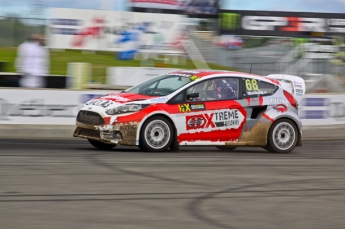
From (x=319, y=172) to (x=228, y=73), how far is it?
351 centimetres

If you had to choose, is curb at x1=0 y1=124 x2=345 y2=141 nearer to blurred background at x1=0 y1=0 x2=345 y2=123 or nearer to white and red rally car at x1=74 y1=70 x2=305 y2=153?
white and red rally car at x1=74 y1=70 x2=305 y2=153

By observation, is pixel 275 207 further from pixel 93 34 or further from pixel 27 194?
pixel 93 34

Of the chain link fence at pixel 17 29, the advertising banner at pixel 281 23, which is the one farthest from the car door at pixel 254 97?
the advertising banner at pixel 281 23

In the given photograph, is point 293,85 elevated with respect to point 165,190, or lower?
elevated

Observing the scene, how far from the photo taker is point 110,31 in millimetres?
34719

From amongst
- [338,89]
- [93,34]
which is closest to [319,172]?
[338,89]

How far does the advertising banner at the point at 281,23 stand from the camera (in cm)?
3447

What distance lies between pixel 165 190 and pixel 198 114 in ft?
15.5

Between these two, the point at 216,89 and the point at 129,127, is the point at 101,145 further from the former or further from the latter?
the point at 216,89

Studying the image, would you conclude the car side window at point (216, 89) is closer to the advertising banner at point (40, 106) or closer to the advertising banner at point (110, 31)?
the advertising banner at point (40, 106)

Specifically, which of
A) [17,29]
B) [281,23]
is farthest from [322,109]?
[281,23]

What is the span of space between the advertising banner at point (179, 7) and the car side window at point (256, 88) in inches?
928

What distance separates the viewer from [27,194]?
7727 millimetres

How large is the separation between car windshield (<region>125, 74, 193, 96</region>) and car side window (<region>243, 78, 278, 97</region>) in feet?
3.55
